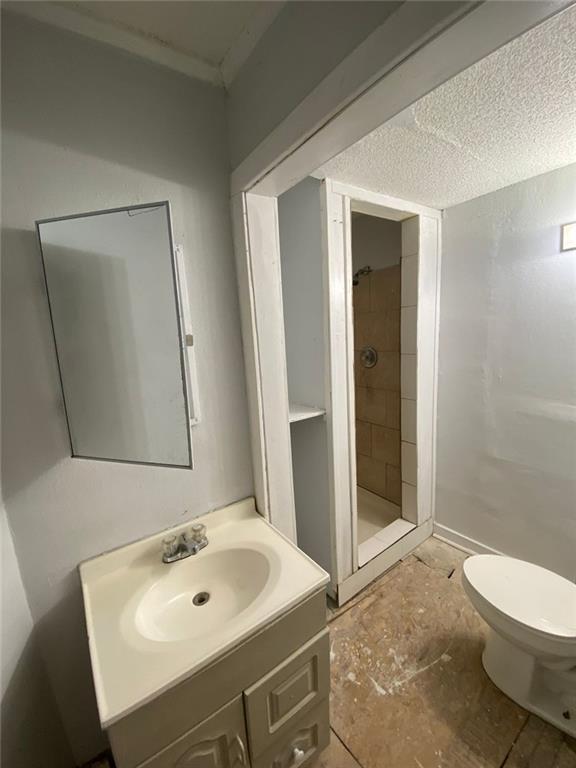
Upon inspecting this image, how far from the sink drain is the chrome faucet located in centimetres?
12

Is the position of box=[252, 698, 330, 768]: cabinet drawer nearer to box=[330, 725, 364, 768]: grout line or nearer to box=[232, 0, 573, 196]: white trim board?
box=[330, 725, 364, 768]: grout line

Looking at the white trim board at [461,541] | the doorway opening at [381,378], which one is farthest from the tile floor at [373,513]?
the white trim board at [461,541]

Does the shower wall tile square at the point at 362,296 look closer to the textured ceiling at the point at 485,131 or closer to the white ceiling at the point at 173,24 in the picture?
the textured ceiling at the point at 485,131

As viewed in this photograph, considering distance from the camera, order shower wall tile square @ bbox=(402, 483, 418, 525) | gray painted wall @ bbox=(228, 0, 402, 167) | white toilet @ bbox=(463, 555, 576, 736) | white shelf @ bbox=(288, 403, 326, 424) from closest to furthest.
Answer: gray painted wall @ bbox=(228, 0, 402, 167), white toilet @ bbox=(463, 555, 576, 736), white shelf @ bbox=(288, 403, 326, 424), shower wall tile square @ bbox=(402, 483, 418, 525)

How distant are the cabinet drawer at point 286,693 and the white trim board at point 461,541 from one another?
1.35 metres

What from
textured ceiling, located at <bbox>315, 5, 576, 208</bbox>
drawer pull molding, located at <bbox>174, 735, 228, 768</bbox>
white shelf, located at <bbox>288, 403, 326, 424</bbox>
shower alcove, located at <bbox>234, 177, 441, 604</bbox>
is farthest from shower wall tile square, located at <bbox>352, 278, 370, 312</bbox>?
drawer pull molding, located at <bbox>174, 735, 228, 768</bbox>

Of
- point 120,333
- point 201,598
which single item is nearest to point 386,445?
point 201,598

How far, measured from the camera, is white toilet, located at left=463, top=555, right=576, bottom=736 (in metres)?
1.04

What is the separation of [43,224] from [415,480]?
6.74 ft

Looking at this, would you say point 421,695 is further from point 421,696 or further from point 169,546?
point 169,546

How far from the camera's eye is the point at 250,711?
784 mm

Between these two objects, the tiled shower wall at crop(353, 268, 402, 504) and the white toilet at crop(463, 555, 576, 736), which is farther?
the tiled shower wall at crop(353, 268, 402, 504)

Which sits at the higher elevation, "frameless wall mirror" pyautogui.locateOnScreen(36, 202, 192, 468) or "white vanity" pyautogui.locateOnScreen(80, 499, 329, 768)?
A: "frameless wall mirror" pyautogui.locateOnScreen(36, 202, 192, 468)

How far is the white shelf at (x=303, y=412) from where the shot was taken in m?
1.33
